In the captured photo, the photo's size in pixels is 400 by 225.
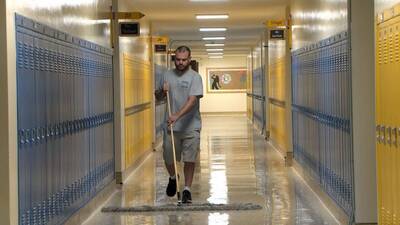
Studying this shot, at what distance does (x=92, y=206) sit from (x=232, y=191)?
2.39 m

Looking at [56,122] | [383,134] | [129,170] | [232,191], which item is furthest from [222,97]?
[383,134]

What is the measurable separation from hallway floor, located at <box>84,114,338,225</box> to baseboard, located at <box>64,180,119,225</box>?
90 millimetres

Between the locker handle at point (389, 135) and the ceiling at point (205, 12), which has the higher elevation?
the ceiling at point (205, 12)

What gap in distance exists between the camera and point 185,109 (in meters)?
8.55

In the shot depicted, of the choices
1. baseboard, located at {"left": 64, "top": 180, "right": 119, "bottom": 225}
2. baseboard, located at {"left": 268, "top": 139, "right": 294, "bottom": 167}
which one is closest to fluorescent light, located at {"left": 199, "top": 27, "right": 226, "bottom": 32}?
baseboard, located at {"left": 268, "top": 139, "right": 294, "bottom": 167}

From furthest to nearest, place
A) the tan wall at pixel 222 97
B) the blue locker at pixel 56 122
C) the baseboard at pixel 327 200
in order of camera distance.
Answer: the tan wall at pixel 222 97 < the baseboard at pixel 327 200 < the blue locker at pixel 56 122

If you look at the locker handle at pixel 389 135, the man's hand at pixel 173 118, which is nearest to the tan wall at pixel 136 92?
the man's hand at pixel 173 118

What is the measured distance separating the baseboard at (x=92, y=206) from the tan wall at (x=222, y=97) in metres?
31.0

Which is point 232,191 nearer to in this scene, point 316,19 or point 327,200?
point 327,200

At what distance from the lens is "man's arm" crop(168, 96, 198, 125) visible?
8539 mm

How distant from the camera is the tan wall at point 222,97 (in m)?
41.8

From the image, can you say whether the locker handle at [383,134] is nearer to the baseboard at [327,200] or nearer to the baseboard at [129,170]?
the baseboard at [327,200]

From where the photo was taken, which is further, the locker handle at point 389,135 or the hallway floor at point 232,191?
the hallway floor at point 232,191

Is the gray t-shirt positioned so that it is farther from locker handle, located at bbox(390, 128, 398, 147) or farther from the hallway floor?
locker handle, located at bbox(390, 128, 398, 147)
